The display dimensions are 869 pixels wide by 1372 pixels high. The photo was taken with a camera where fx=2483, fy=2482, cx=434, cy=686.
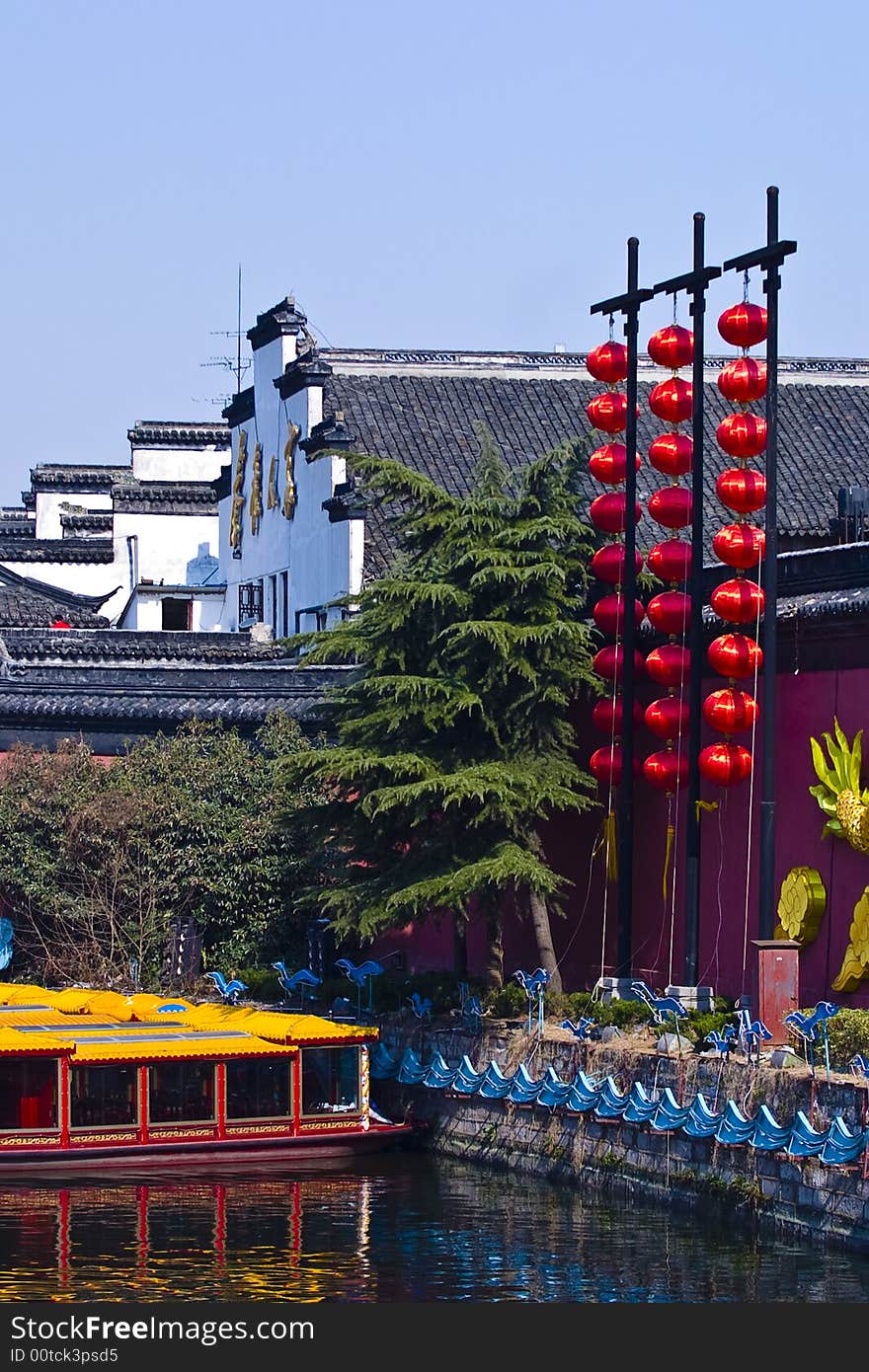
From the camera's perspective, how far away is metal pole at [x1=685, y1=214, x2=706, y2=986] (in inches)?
962

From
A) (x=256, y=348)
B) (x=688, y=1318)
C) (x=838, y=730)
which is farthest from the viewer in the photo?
(x=256, y=348)

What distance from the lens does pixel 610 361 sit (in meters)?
26.5

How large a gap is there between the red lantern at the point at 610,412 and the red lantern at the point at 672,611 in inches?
88.7

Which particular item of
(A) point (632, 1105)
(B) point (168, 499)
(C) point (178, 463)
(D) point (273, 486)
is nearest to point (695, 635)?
(A) point (632, 1105)

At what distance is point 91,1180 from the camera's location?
78.1 ft

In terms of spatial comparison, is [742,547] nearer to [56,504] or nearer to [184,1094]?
[184,1094]

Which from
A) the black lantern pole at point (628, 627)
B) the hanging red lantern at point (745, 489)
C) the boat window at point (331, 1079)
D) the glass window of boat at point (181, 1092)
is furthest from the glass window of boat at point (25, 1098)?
the hanging red lantern at point (745, 489)

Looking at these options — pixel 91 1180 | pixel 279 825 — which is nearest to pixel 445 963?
pixel 279 825

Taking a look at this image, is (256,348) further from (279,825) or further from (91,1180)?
(91,1180)

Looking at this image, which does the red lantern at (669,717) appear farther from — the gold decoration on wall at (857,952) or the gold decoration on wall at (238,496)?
the gold decoration on wall at (238,496)

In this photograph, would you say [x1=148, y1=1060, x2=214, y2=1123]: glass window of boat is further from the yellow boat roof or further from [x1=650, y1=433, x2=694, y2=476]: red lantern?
[x1=650, y1=433, x2=694, y2=476]: red lantern

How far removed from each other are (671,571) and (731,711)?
1.91 metres

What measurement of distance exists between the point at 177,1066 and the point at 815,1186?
24.4ft

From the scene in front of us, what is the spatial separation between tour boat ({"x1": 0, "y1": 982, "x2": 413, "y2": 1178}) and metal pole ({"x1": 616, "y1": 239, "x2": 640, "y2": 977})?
295 cm
